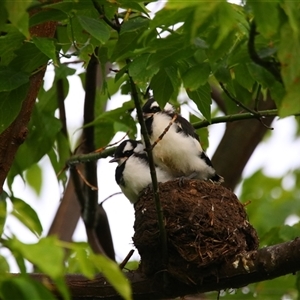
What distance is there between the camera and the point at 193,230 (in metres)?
4.16

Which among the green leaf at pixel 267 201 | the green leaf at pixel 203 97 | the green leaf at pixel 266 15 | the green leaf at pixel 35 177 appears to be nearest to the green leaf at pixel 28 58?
the green leaf at pixel 203 97

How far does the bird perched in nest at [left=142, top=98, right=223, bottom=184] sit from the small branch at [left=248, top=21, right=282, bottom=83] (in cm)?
222

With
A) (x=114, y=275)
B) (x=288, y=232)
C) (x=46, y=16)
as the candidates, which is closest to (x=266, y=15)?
(x=114, y=275)

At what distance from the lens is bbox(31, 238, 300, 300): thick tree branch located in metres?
3.50

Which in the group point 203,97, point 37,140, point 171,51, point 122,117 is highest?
point 171,51

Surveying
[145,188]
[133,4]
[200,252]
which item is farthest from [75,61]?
[133,4]

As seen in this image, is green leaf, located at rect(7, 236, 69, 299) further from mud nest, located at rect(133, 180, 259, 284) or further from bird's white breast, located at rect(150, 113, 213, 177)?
bird's white breast, located at rect(150, 113, 213, 177)

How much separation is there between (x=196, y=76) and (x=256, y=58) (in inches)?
17.5

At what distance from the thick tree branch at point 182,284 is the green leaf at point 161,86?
83 cm

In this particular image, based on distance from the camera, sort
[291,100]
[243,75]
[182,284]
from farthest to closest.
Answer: [182,284], [243,75], [291,100]

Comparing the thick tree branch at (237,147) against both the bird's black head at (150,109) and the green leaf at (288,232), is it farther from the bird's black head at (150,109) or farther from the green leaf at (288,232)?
the green leaf at (288,232)

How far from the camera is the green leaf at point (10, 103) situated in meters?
3.28

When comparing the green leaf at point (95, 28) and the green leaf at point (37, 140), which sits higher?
the green leaf at point (95, 28)

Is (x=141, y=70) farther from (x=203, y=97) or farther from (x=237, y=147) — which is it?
(x=237, y=147)
